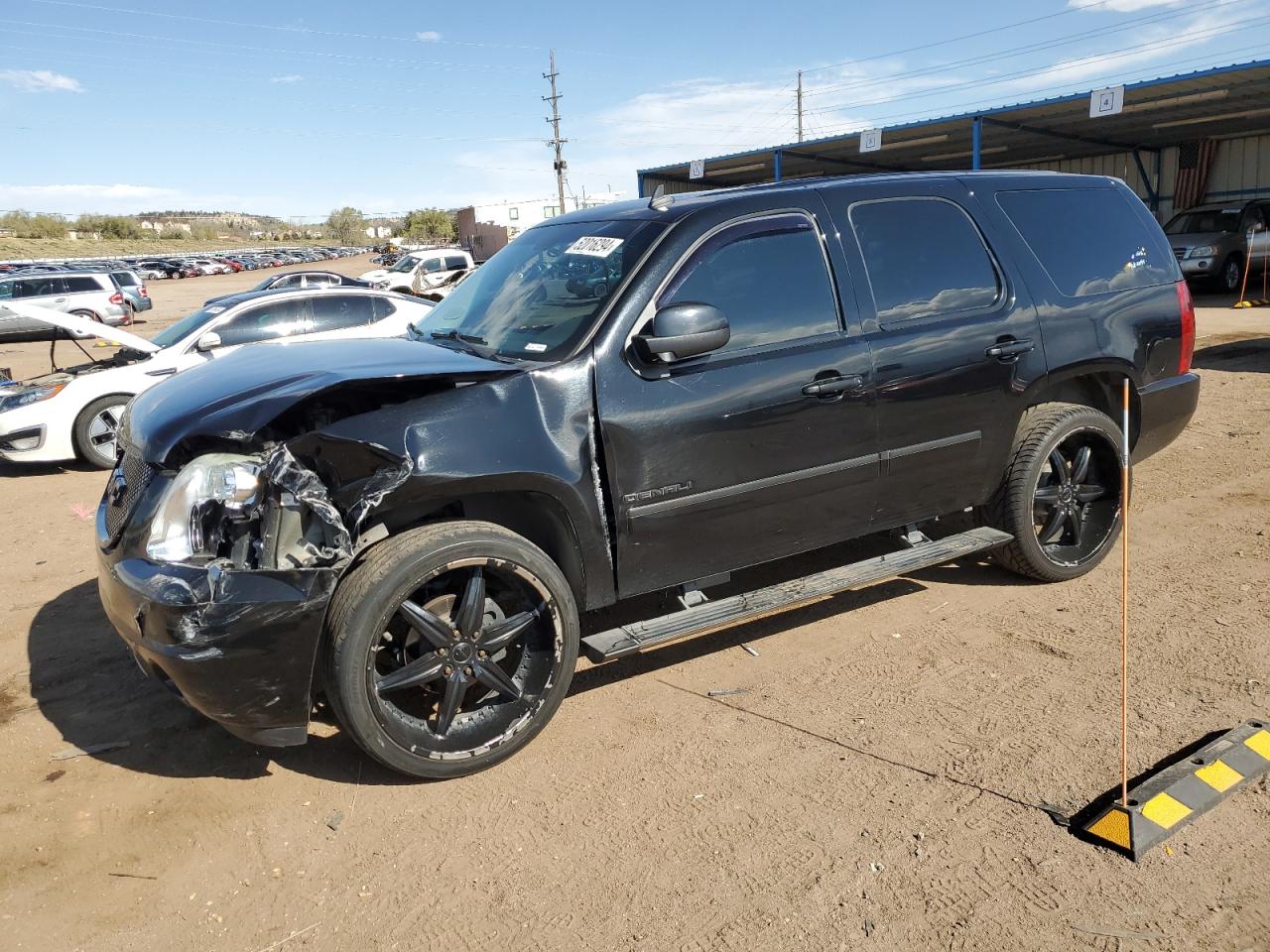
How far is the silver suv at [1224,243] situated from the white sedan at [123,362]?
57.0 ft

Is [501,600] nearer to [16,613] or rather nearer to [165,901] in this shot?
[165,901]

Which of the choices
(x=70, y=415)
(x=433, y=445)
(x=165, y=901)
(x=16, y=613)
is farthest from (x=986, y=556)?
(x=70, y=415)

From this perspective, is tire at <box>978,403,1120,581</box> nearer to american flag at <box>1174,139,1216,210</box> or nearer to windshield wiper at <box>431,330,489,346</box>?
windshield wiper at <box>431,330,489,346</box>

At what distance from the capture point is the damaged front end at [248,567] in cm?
290

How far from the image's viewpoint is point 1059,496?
15.4 ft

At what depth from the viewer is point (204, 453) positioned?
3207 millimetres

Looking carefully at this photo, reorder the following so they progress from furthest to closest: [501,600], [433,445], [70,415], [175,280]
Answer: [175,280] → [70,415] → [501,600] → [433,445]

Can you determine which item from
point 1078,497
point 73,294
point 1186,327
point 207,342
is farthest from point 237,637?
point 73,294

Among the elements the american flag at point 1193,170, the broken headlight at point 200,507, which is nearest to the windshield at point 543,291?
the broken headlight at point 200,507

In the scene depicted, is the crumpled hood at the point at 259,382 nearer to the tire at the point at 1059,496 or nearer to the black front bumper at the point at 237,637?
the black front bumper at the point at 237,637

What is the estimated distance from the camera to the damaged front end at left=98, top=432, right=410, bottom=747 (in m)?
2.90

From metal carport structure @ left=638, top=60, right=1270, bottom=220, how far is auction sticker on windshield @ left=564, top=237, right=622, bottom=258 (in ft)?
49.2

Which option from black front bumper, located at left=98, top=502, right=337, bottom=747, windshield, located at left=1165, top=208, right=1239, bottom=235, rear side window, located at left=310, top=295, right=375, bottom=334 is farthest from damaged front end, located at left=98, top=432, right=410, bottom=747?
windshield, located at left=1165, top=208, right=1239, bottom=235

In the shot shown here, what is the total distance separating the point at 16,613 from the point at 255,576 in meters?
3.05
